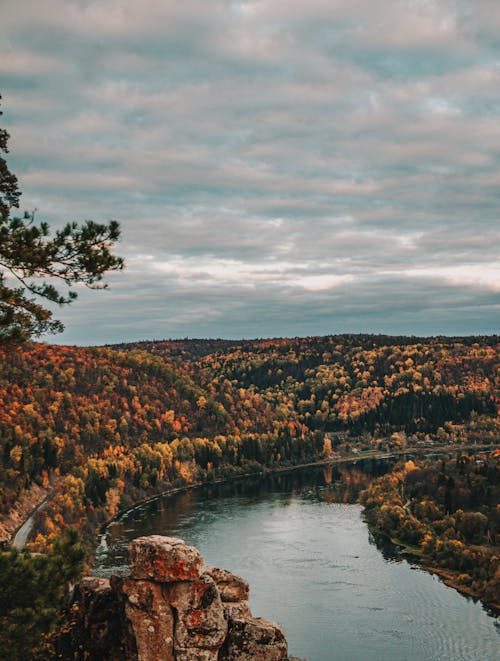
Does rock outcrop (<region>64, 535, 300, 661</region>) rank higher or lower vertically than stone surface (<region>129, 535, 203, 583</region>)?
lower

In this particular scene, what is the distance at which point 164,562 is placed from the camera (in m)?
19.8

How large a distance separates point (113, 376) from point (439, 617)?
390ft

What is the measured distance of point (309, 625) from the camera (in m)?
55.6

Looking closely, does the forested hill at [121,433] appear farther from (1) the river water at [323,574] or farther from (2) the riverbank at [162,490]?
(1) the river water at [323,574]

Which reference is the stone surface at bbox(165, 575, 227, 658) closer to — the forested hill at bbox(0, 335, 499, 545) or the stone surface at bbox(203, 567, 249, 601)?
the stone surface at bbox(203, 567, 249, 601)

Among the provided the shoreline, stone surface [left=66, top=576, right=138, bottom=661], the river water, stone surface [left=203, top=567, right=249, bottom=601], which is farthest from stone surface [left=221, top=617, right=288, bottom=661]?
the river water

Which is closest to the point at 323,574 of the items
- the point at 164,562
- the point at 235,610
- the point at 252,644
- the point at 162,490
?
the point at 235,610

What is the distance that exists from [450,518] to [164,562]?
71.1 meters

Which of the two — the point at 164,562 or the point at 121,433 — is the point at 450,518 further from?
the point at 121,433

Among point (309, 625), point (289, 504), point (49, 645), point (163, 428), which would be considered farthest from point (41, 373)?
point (49, 645)

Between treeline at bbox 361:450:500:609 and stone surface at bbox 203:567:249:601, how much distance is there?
4723cm

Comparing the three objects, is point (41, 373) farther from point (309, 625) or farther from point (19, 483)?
point (309, 625)

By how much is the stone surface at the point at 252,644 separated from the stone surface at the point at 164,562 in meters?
2.46

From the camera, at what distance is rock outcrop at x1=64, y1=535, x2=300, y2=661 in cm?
1959
